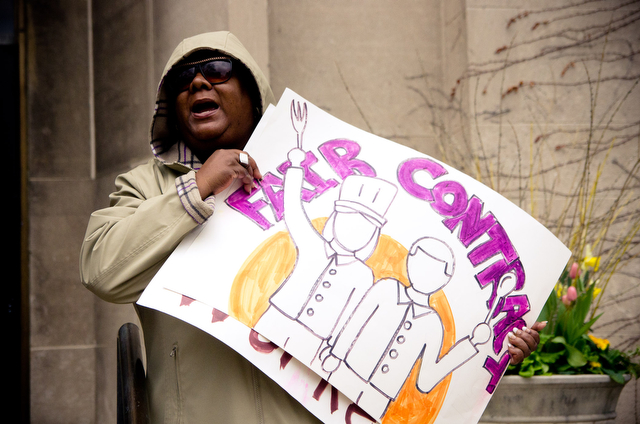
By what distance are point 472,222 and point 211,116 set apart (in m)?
0.70

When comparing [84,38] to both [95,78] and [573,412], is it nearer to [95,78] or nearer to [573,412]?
[95,78]

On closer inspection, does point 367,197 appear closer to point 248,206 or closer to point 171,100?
point 248,206

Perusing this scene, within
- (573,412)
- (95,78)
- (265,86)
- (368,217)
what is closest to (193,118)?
(265,86)

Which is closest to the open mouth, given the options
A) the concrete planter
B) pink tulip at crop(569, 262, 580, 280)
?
the concrete planter

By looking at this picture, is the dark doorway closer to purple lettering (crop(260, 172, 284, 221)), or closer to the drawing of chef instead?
purple lettering (crop(260, 172, 284, 221))

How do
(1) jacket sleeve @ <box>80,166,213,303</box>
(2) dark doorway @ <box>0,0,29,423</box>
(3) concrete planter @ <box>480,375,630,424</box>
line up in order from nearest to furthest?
(1) jacket sleeve @ <box>80,166,213,303</box> < (3) concrete planter @ <box>480,375,630,424</box> < (2) dark doorway @ <box>0,0,29,423</box>

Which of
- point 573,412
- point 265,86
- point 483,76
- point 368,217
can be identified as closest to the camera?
point 368,217

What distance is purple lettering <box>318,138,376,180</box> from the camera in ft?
4.52

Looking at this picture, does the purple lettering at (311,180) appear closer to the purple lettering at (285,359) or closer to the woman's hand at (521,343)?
the purple lettering at (285,359)

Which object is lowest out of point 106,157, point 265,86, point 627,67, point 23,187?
point 23,187

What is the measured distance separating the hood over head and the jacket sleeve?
0.26m

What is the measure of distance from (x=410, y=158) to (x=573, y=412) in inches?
59.3

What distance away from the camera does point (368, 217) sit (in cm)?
132

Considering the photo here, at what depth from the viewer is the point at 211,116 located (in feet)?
4.70
